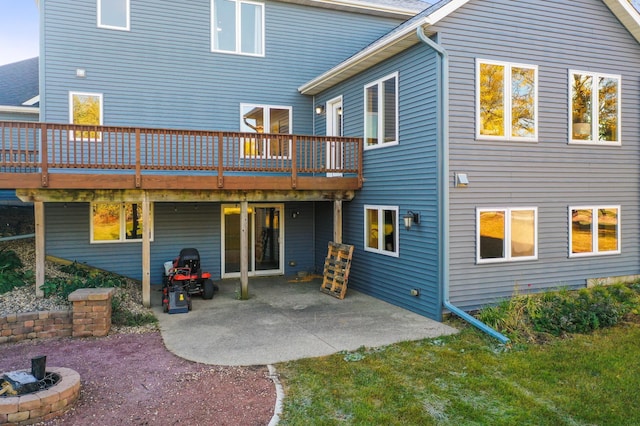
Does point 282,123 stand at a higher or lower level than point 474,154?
higher

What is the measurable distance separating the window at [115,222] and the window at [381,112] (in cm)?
603

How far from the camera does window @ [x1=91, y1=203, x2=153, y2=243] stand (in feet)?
35.4

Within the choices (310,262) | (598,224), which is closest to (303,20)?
(310,262)

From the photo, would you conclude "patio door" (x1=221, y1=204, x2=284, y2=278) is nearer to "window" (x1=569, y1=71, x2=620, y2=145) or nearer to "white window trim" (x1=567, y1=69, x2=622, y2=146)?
"white window trim" (x1=567, y1=69, x2=622, y2=146)

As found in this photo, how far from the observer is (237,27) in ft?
38.3

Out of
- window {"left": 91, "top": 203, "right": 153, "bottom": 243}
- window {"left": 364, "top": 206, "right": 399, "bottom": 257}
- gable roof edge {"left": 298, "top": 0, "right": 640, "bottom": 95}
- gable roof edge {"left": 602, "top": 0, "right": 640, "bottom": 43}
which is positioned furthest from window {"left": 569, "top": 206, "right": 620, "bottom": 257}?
window {"left": 91, "top": 203, "right": 153, "bottom": 243}

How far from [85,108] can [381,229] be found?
7.43 meters

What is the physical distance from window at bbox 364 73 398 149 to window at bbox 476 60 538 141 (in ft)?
5.41

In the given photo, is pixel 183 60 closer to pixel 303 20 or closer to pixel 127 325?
pixel 303 20

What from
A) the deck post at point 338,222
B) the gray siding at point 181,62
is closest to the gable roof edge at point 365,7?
the gray siding at point 181,62

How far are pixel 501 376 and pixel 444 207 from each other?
10.2 feet

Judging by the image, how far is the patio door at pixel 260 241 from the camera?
39.2 feet

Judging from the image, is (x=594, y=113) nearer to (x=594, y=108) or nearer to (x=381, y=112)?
(x=594, y=108)

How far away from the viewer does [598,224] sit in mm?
9266
